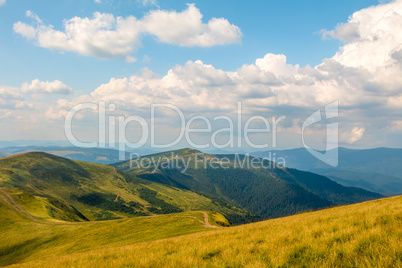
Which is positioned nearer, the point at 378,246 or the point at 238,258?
the point at 378,246

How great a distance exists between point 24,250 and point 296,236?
3128 inches

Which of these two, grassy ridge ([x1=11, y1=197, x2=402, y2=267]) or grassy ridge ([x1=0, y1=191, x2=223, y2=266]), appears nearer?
grassy ridge ([x1=11, y1=197, x2=402, y2=267])

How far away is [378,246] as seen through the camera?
261 inches

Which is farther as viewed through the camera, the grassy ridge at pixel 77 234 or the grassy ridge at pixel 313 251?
the grassy ridge at pixel 77 234

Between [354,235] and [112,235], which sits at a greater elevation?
[354,235]

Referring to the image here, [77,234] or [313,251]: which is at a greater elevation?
[313,251]

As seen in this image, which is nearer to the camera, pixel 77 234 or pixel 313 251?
pixel 313 251

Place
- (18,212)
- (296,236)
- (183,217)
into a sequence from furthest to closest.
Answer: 1. (18,212)
2. (183,217)
3. (296,236)

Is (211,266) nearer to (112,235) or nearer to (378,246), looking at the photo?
(378,246)

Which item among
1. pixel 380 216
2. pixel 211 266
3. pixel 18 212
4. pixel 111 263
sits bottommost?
pixel 18 212

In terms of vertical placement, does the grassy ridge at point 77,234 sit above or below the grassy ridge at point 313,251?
below

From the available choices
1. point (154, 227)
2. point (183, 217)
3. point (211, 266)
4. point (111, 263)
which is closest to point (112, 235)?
point (154, 227)

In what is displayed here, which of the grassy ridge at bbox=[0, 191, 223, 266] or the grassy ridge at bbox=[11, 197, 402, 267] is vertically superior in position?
the grassy ridge at bbox=[11, 197, 402, 267]

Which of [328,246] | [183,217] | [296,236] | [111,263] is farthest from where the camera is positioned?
[183,217]
